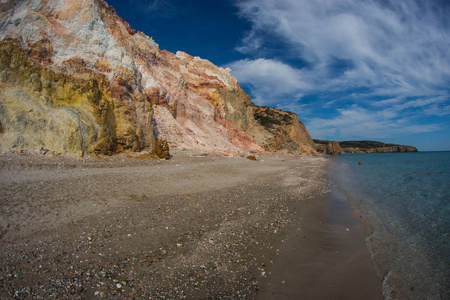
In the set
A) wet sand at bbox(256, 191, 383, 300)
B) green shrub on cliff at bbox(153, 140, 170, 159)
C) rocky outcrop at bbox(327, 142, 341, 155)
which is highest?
rocky outcrop at bbox(327, 142, 341, 155)

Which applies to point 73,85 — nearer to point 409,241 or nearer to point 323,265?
point 323,265

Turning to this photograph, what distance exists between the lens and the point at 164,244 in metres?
4.84

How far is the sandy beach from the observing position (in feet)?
11.6

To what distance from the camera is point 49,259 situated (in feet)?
12.5

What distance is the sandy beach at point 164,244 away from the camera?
353 centimetres

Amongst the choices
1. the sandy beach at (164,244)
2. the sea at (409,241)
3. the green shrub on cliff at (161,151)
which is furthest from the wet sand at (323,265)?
the green shrub on cliff at (161,151)

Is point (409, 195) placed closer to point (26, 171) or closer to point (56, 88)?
point (26, 171)

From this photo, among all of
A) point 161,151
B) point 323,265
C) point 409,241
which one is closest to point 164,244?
point 323,265

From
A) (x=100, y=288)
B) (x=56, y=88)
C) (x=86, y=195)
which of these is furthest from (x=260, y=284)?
(x=56, y=88)

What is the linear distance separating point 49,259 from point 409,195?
1583cm

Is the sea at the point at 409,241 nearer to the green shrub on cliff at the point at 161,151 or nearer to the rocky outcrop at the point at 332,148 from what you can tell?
the green shrub on cliff at the point at 161,151

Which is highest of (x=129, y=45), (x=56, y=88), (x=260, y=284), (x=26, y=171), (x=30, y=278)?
(x=129, y=45)

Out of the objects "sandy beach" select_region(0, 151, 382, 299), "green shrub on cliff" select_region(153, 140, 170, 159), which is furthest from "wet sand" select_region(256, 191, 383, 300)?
"green shrub on cliff" select_region(153, 140, 170, 159)

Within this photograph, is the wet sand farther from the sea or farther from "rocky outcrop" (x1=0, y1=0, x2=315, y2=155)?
"rocky outcrop" (x1=0, y1=0, x2=315, y2=155)
